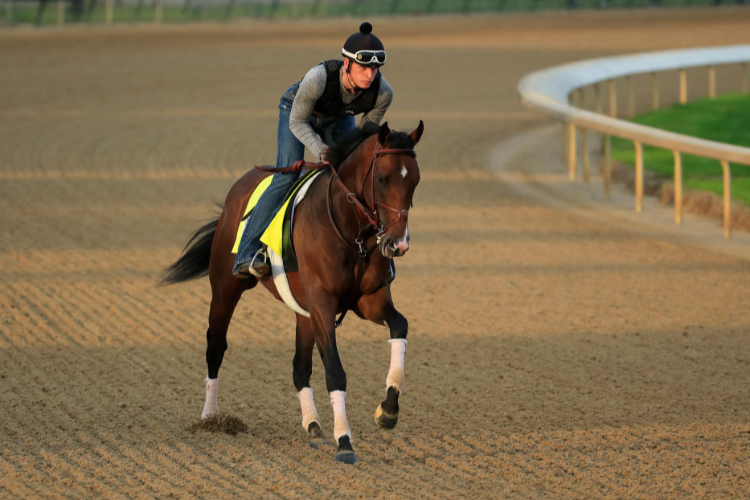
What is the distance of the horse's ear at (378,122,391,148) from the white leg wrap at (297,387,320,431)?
1.54m

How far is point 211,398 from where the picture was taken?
599 centimetres

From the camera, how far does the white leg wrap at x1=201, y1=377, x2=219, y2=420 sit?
5969 millimetres

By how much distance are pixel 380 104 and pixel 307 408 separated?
1.64m

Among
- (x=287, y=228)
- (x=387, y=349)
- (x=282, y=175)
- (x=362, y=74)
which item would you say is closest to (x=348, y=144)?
(x=362, y=74)

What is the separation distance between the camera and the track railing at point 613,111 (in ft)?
35.0

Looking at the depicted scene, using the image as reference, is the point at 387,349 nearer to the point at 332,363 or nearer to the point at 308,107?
the point at 332,363

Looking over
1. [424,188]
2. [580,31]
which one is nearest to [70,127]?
[424,188]

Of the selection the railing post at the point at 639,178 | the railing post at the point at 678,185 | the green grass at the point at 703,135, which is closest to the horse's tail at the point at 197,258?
the railing post at the point at 678,185

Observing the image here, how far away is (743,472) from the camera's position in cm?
513

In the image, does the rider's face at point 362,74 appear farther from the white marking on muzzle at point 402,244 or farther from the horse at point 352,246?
the white marking on muzzle at point 402,244

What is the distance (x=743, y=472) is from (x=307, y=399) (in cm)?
221

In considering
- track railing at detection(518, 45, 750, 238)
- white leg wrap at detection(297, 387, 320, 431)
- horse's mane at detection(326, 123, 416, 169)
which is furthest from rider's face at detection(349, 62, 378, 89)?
track railing at detection(518, 45, 750, 238)

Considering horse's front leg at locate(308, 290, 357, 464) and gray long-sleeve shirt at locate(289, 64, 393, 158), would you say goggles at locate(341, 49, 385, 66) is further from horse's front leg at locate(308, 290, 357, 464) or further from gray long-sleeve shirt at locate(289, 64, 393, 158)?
horse's front leg at locate(308, 290, 357, 464)

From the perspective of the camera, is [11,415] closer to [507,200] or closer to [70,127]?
[507,200]
